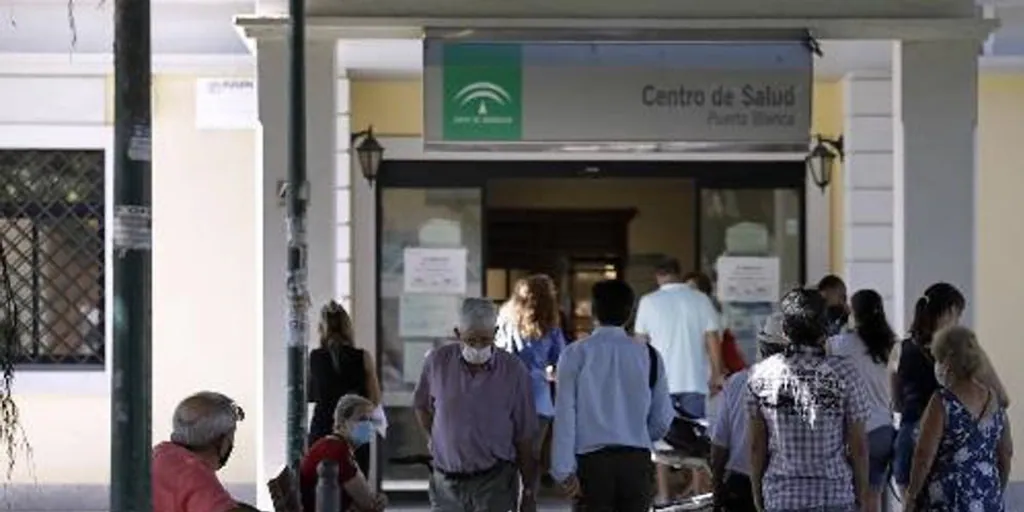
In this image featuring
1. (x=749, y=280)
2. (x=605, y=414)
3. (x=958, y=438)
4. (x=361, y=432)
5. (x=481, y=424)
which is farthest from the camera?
(x=749, y=280)

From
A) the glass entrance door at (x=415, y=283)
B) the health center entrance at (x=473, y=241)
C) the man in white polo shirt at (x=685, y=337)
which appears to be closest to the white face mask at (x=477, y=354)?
the man in white polo shirt at (x=685, y=337)

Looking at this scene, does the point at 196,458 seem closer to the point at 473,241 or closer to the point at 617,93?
the point at 617,93

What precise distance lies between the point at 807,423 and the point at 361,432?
82.1 inches

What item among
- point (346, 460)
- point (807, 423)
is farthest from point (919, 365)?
point (346, 460)

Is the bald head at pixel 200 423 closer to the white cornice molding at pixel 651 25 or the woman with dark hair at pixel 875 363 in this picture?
the woman with dark hair at pixel 875 363

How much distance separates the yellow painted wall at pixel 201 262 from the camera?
47.2 feet

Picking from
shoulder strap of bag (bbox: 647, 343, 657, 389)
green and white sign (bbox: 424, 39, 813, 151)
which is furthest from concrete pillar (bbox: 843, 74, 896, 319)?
shoulder strap of bag (bbox: 647, 343, 657, 389)

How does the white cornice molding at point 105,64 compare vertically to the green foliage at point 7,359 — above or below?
above

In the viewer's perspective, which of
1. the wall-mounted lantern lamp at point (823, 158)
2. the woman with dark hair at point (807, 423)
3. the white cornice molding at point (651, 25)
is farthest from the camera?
the wall-mounted lantern lamp at point (823, 158)

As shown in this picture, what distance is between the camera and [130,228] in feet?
16.0

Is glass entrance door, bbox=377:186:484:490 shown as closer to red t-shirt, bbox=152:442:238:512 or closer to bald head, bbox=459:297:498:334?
bald head, bbox=459:297:498:334

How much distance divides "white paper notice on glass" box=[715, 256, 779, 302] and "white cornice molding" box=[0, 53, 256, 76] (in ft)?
13.6

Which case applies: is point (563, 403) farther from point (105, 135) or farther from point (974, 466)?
point (105, 135)

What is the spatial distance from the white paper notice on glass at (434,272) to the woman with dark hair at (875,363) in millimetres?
5342
